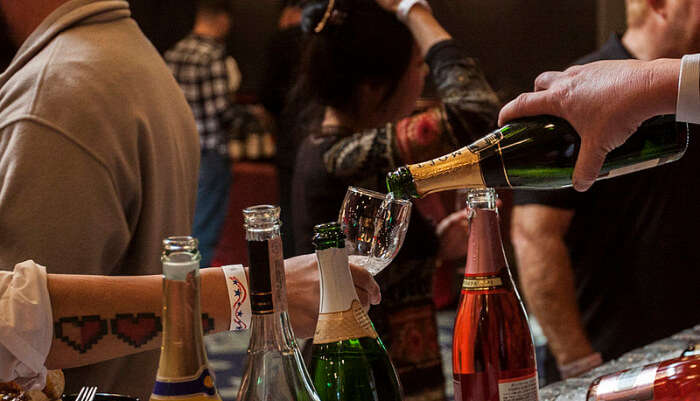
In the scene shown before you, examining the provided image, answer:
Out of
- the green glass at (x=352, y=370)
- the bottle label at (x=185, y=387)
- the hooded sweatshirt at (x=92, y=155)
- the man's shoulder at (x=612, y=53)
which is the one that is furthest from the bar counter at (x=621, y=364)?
the man's shoulder at (x=612, y=53)

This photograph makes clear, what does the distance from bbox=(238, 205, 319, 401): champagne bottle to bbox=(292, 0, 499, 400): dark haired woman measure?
93 cm

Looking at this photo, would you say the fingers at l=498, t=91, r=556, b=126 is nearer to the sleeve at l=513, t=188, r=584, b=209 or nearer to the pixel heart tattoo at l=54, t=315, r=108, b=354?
the pixel heart tattoo at l=54, t=315, r=108, b=354

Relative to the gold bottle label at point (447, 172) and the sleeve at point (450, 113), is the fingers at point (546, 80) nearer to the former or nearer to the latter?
the gold bottle label at point (447, 172)

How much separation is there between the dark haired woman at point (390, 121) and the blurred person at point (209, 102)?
2.63 meters

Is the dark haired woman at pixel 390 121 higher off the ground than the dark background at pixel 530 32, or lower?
lower

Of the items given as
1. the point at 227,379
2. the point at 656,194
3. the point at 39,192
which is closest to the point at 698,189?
the point at 656,194

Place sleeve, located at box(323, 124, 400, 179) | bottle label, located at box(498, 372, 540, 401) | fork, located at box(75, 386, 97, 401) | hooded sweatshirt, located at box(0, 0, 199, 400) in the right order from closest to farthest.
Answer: fork, located at box(75, 386, 97, 401) → bottle label, located at box(498, 372, 540, 401) → hooded sweatshirt, located at box(0, 0, 199, 400) → sleeve, located at box(323, 124, 400, 179)

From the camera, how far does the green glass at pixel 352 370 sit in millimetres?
786

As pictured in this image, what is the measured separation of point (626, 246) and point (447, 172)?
4.33ft

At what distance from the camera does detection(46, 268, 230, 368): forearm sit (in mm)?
821

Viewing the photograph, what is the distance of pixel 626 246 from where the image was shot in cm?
198

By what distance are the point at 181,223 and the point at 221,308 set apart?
0.53m

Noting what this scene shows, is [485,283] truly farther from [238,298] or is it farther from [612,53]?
[612,53]

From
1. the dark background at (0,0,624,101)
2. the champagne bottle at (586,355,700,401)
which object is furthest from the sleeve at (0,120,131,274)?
the dark background at (0,0,624,101)
